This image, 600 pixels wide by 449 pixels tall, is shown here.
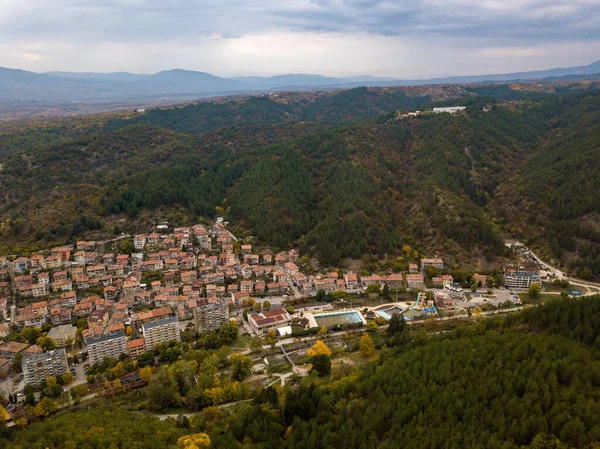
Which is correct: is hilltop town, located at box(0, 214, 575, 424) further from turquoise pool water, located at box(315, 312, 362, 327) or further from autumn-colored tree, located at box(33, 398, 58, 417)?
autumn-colored tree, located at box(33, 398, 58, 417)

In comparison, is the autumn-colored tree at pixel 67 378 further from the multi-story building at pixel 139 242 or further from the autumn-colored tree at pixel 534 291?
the autumn-colored tree at pixel 534 291

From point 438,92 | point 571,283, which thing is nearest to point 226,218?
point 571,283

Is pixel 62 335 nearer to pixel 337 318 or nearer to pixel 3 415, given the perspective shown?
pixel 3 415

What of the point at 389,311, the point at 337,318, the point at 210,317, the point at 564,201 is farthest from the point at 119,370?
the point at 564,201

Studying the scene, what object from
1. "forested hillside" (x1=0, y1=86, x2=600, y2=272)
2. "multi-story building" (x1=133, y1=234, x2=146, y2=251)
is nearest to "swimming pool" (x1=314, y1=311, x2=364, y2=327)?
"forested hillside" (x1=0, y1=86, x2=600, y2=272)

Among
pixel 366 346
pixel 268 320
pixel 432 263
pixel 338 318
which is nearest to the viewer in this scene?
pixel 366 346
